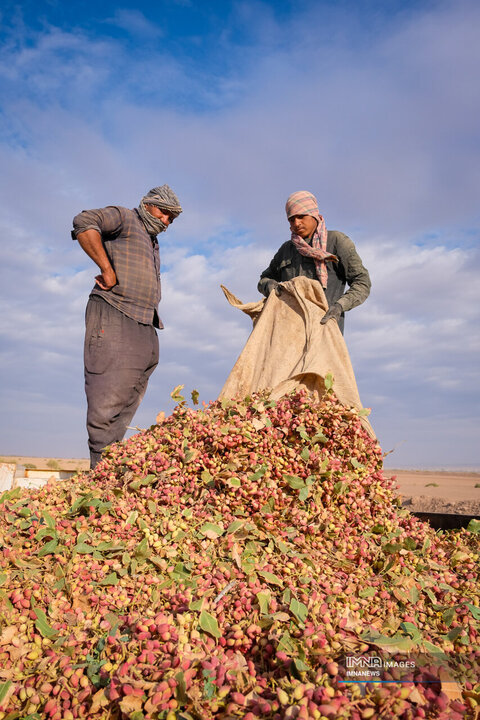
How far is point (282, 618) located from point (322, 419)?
1.31 meters

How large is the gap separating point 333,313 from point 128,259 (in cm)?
175

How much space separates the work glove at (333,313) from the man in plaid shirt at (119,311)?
1451 mm

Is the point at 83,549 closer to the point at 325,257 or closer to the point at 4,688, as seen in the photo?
the point at 4,688

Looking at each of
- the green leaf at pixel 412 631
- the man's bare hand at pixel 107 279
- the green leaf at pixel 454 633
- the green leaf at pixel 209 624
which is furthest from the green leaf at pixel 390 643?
the man's bare hand at pixel 107 279

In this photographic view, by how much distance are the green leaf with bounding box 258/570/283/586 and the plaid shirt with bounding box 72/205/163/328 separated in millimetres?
2588

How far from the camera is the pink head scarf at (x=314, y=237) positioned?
159 inches

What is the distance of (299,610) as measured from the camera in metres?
1.61

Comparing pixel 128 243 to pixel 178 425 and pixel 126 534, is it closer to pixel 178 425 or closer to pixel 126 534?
pixel 178 425

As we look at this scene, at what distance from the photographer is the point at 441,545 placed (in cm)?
286

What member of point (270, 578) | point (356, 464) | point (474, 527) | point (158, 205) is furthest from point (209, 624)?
point (158, 205)

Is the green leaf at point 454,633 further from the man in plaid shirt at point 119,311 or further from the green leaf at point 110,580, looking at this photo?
the man in plaid shirt at point 119,311

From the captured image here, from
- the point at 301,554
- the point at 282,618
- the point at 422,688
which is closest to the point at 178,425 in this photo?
the point at 301,554

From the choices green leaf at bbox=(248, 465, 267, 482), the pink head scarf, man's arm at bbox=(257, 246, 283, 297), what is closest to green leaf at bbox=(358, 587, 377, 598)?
green leaf at bbox=(248, 465, 267, 482)

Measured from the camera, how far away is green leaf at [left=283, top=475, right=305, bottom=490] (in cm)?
232
